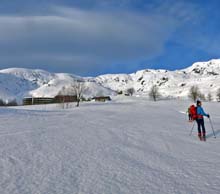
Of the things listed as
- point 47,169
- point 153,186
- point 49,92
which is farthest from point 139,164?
point 49,92

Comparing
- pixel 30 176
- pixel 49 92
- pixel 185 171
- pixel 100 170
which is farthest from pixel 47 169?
pixel 49 92

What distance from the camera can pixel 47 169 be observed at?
8.17 meters

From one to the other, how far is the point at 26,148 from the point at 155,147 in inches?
208

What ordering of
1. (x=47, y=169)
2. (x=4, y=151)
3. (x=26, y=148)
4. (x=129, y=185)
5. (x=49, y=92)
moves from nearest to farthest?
(x=129, y=185) < (x=47, y=169) < (x=4, y=151) < (x=26, y=148) < (x=49, y=92)

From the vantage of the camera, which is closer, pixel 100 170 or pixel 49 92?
pixel 100 170

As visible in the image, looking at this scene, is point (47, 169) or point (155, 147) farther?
point (155, 147)

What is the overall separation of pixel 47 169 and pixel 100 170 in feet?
4.94

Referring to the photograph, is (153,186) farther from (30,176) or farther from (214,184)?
(30,176)

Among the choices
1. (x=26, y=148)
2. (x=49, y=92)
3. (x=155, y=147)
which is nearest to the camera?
(x=26, y=148)

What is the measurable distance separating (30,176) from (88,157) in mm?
2628

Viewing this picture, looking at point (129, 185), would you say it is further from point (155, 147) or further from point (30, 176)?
point (155, 147)

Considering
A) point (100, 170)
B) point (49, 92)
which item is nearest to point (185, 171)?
point (100, 170)

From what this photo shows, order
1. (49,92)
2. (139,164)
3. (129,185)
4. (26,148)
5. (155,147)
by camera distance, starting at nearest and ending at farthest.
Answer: (129,185) → (139,164) → (26,148) → (155,147) → (49,92)

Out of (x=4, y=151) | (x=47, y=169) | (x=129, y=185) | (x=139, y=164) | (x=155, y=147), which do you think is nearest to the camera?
(x=129, y=185)
